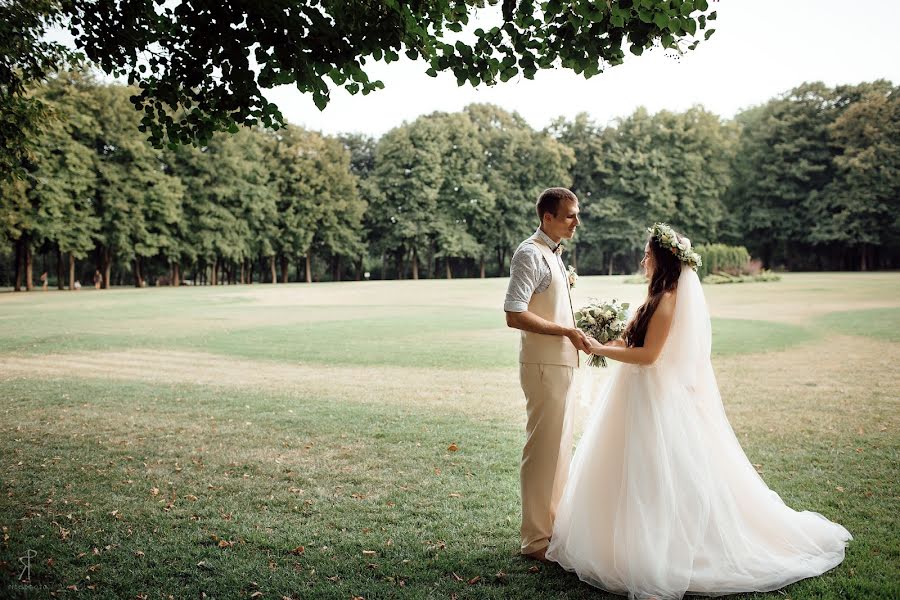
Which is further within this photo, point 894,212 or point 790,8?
point 894,212

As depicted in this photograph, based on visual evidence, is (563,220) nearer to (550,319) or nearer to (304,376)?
(550,319)

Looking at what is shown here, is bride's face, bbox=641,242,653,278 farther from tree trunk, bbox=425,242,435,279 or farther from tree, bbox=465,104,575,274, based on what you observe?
tree trunk, bbox=425,242,435,279

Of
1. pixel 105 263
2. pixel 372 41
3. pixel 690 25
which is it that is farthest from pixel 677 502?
pixel 105 263

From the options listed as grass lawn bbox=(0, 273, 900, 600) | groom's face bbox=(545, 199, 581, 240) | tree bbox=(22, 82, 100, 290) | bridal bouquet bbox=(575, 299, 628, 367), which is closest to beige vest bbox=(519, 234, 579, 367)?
groom's face bbox=(545, 199, 581, 240)

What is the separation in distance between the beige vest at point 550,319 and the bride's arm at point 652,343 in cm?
29

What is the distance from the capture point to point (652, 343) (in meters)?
4.55

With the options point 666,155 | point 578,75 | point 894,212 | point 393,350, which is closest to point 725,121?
point 666,155

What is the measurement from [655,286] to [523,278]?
99 cm

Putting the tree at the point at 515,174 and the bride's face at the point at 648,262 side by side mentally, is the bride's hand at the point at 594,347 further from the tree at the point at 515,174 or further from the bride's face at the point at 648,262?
the tree at the point at 515,174

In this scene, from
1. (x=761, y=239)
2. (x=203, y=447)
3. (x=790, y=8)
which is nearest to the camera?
(x=203, y=447)

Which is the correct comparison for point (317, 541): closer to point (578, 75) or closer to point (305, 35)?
point (305, 35)

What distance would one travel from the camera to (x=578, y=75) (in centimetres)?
635

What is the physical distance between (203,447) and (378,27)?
534 centimetres

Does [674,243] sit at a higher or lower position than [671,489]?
higher
